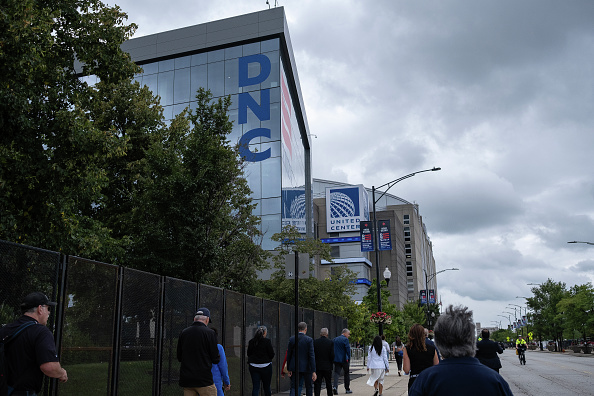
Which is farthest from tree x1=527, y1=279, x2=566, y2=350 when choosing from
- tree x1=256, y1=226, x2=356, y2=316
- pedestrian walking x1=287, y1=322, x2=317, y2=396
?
pedestrian walking x1=287, y1=322, x2=317, y2=396

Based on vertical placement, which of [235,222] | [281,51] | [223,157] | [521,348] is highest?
[281,51]

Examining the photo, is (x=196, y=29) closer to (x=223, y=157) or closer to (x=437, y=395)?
(x=223, y=157)

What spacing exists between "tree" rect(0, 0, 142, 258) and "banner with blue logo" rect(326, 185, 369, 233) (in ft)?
321

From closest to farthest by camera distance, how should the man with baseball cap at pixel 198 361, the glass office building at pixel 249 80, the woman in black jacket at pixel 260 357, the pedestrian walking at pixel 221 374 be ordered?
the man with baseball cap at pixel 198 361 < the pedestrian walking at pixel 221 374 < the woman in black jacket at pixel 260 357 < the glass office building at pixel 249 80

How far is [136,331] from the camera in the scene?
9.98 m

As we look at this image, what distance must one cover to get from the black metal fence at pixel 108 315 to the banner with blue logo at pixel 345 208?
99606 millimetres

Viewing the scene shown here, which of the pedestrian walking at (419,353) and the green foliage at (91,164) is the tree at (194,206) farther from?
the pedestrian walking at (419,353)

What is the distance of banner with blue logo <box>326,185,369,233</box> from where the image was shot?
113 m

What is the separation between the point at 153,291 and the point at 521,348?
34.2m

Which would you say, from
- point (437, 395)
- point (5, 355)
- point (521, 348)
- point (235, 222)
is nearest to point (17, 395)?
point (5, 355)

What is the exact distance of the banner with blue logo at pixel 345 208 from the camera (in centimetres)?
11260

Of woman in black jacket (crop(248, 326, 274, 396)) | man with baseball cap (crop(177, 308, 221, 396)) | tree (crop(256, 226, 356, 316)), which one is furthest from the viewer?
tree (crop(256, 226, 356, 316))

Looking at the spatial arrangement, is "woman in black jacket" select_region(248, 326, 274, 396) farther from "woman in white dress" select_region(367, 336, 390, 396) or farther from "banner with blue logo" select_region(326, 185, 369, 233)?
"banner with blue logo" select_region(326, 185, 369, 233)

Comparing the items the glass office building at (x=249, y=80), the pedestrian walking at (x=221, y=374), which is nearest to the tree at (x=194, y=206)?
the pedestrian walking at (x=221, y=374)
